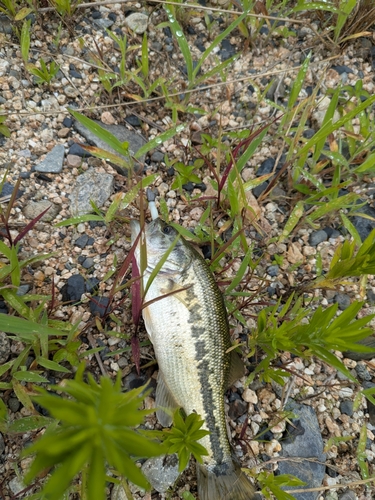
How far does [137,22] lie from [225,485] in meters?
3.91

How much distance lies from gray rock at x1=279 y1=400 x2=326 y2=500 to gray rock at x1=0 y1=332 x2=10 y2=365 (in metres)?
1.99

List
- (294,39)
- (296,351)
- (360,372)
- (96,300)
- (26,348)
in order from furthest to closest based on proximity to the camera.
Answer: (294,39) < (360,372) < (96,300) < (26,348) < (296,351)

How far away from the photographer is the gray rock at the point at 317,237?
3447 mm

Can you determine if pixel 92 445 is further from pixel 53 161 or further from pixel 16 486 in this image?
pixel 53 161

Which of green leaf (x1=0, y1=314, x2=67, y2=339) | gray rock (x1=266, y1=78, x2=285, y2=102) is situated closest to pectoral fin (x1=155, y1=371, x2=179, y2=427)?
green leaf (x1=0, y1=314, x2=67, y2=339)

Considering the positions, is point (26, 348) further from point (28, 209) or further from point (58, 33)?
point (58, 33)

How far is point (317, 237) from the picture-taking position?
3449 mm

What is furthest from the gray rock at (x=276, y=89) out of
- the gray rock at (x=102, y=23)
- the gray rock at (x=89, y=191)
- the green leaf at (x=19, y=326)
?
the green leaf at (x=19, y=326)

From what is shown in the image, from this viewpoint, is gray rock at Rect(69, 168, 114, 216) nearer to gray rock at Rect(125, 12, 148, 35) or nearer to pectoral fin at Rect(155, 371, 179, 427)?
pectoral fin at Rect(155, 371, 179, 427)

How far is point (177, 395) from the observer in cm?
259

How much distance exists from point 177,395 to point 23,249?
155 cm

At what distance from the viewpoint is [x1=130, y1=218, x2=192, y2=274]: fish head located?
2670 mm

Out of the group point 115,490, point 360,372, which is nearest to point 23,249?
point 115,490

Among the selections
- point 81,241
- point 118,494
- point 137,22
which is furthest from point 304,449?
point 137,22
